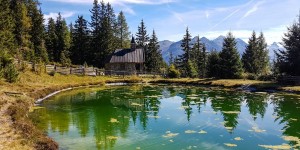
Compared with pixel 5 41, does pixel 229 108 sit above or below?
below

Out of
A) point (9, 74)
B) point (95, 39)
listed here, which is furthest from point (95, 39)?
point (9, 74)

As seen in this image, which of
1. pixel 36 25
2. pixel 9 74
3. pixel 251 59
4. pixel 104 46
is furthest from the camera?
pixel 104 46

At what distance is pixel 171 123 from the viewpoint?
20.6 meters

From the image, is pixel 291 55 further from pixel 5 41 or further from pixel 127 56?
pixel 5 41

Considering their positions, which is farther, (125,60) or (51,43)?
(51,43)

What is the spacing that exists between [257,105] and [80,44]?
5961 centimetres

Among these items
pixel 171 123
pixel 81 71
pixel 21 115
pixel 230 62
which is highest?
pixel 230 62

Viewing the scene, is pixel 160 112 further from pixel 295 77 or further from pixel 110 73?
pixel 110 73

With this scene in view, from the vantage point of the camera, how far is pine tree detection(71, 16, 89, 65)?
78.9 metres

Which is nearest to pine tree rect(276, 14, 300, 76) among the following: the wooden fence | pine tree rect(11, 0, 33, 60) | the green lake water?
the green lake water

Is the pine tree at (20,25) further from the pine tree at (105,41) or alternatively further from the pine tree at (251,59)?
the pine tree at (251,59)

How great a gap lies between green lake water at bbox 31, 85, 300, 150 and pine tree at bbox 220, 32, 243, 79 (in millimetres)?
21854

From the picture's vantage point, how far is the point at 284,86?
3991 cm

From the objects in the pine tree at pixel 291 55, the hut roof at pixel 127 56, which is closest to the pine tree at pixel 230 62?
the pine tree at pixel 291 55
